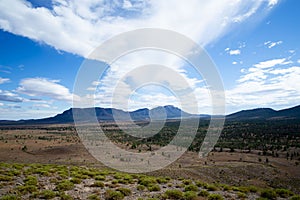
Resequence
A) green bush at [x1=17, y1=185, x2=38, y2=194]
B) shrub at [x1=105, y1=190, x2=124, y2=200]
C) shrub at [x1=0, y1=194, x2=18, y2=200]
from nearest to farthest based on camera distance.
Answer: shrub at [x1=0, y1=194, x2=18, y2=200] < shrub at [x1=105, y1=190, x2=124, y2=200] < green bush at [x1=17, y1=185, x2=38, y2=194]

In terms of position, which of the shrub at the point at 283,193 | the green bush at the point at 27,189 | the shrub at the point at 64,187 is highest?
the green bush at the point at 27,189

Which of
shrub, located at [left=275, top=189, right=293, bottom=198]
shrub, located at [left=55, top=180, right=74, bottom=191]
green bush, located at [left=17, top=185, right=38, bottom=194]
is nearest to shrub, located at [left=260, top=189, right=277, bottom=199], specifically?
shrub, located at [left=275, top=189, right=293, bottom=198]

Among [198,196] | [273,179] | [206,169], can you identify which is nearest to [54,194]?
[198,196]

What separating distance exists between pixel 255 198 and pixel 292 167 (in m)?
19.9

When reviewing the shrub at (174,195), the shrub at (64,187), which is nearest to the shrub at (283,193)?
the shrub at (174,195)

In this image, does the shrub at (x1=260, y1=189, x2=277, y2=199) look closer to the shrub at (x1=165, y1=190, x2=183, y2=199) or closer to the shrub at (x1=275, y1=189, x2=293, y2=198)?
the shrub at (x1=275, y1=189, x2=293, y2=198)

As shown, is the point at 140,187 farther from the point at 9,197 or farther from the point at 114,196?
the point at 9,197

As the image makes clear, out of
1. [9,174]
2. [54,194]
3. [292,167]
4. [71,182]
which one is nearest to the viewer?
[54,194]

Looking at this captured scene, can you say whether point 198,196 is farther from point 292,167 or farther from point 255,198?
point 292,167

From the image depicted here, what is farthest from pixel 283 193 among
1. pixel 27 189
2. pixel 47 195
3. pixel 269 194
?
pixel 27 189

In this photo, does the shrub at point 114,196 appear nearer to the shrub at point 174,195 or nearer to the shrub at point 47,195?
the shrub at point 174,195

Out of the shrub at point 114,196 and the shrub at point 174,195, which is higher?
the shrub at point 114,196

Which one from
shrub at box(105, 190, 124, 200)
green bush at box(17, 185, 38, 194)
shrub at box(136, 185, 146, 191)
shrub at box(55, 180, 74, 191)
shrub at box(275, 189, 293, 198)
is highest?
green bush at box(17, 185, 38, 194)

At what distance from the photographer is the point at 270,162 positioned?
2925cm
